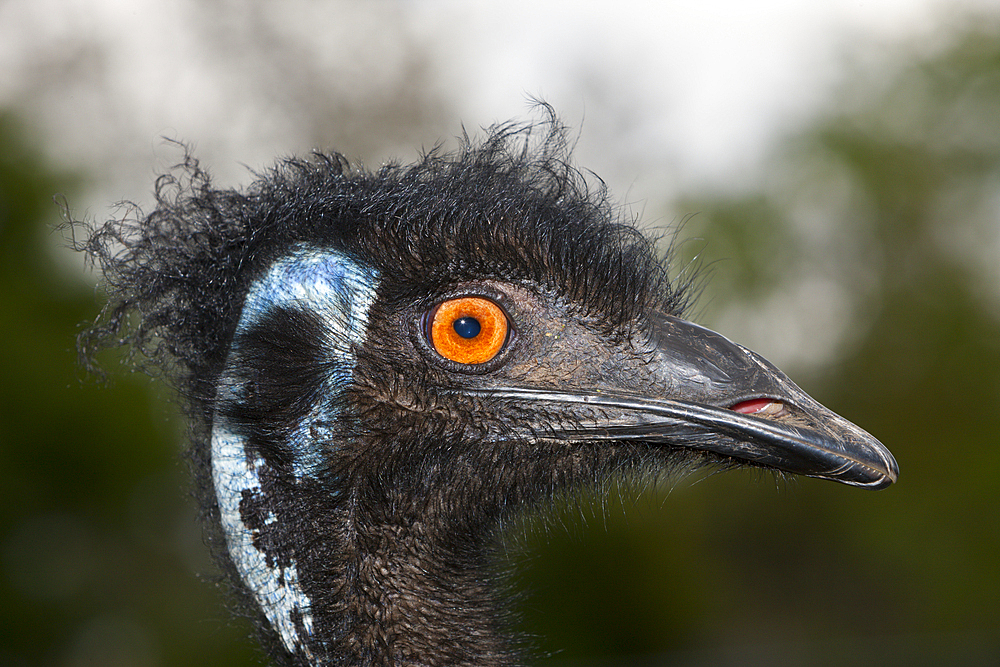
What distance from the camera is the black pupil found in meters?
2.14

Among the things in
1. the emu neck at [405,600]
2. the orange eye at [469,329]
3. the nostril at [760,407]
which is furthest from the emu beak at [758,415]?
the emu neck at [405,600]

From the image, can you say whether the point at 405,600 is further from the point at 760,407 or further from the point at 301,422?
the point at 760,407

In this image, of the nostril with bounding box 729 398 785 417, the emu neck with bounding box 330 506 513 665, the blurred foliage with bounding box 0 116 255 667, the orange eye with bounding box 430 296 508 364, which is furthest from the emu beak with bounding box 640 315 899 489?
the blurred foliage with bounding box 0 116 255 667

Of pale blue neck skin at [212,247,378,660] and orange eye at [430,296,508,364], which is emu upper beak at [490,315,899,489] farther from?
pale blue neck skin at [212,247,378,660]

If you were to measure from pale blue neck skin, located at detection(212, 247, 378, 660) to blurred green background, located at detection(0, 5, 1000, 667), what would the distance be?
1.79 ft

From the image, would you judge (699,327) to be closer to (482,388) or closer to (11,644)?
(482,388)

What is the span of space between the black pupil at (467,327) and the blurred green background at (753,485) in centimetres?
59

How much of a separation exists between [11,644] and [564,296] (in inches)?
316

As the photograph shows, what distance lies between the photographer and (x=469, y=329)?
7.04ft

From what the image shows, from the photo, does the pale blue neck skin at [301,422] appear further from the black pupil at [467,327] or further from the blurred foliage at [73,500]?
the blurred foliage at [73,500]

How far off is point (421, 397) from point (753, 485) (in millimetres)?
15468

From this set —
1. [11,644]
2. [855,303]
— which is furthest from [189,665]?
[855,303]

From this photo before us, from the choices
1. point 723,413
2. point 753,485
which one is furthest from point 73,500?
point 753,485

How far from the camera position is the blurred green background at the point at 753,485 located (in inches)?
341
